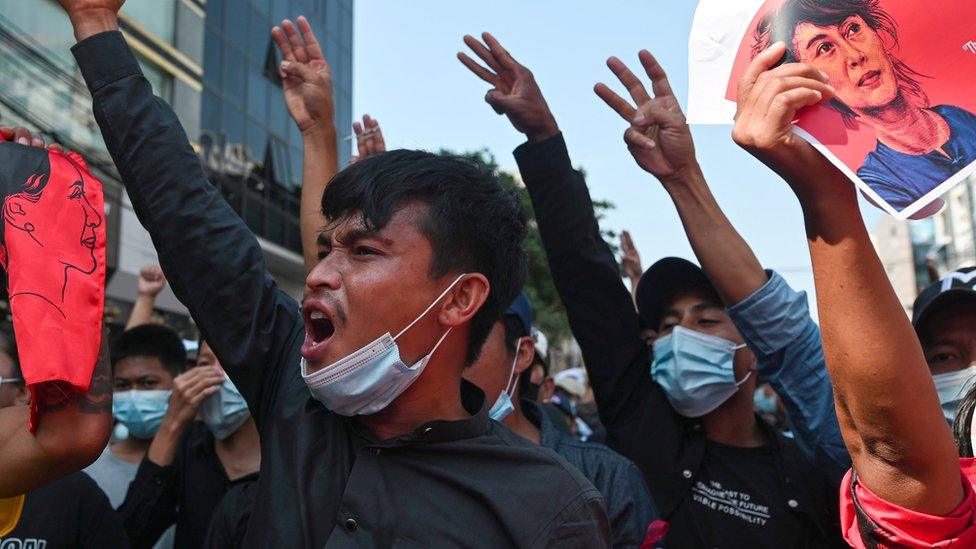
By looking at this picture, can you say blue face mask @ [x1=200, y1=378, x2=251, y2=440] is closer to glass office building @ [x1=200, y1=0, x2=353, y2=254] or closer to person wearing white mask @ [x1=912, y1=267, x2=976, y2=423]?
person wearing white mask @ [x1=912, y1=267, x2=976, y2=423]

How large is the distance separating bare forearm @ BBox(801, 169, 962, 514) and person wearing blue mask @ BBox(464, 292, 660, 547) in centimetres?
109

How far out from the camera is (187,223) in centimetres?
190

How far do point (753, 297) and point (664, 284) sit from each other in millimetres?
934

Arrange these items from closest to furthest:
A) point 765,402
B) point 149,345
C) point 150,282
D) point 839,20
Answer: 1. point 839,20
2. point 149,345
3. point 150,282
4. point 765,402

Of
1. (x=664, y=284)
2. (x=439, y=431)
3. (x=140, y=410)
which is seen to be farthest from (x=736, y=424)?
(x=140, y=410)

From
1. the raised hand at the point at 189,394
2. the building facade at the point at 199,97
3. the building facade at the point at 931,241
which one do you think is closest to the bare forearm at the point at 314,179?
the raised hand at the point at 189,394

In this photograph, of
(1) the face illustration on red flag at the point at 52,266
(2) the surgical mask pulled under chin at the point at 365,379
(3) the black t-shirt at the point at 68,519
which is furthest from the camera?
(3) the black t-shirt at the point at 68,519

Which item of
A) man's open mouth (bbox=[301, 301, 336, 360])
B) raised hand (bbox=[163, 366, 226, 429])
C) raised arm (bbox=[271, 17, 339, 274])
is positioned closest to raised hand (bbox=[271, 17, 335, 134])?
raised arm (bbox=[271, 17, 339, 274])

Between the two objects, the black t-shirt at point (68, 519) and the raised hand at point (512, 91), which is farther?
the raised hand at point (512, 91)

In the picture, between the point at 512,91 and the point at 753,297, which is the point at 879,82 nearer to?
the point at 753,297

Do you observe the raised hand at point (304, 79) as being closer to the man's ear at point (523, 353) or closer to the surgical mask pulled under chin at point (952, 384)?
the man's ear at point (523, 353)

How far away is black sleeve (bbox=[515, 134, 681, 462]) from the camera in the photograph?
3.05m

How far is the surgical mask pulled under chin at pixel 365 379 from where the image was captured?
181 cm

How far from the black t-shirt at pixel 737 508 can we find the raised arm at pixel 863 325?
4.23 feet
